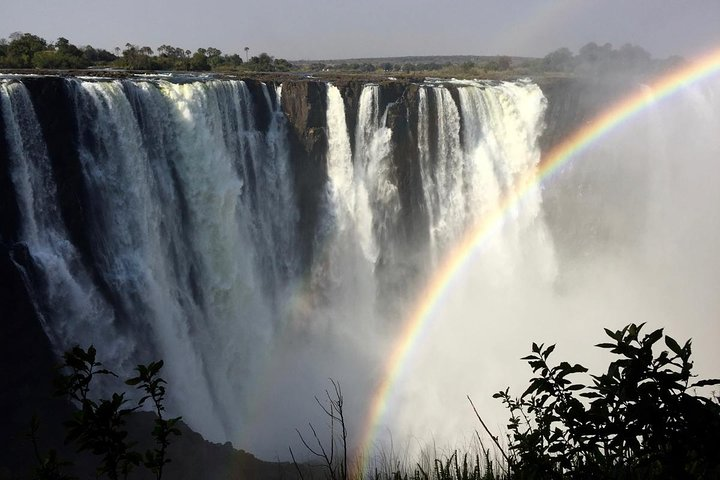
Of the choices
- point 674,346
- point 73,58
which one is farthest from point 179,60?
point 674,346

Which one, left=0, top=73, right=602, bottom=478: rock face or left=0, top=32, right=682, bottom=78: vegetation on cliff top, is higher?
left=0, top=32, right=682, bottom=78: vegetation on cliff top

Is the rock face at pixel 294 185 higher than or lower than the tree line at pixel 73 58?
lower

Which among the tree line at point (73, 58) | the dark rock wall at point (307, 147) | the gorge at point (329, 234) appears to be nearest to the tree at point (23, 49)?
the tree line at point (73, 58)

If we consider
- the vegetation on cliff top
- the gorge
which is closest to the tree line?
the vegetation on cliff top

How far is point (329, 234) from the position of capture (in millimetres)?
18141

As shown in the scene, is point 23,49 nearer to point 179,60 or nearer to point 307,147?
point 179,60

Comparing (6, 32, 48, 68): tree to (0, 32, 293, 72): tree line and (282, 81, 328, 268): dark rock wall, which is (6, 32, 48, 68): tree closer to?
(0, 32, 293, 72): tree line

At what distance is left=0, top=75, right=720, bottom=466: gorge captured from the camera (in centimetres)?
1145

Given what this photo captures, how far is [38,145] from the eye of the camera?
11062 mm

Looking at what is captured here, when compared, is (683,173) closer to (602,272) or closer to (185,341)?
(602,272)

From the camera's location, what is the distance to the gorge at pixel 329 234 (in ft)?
37.6

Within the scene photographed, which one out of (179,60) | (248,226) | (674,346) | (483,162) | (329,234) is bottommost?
(674,346)

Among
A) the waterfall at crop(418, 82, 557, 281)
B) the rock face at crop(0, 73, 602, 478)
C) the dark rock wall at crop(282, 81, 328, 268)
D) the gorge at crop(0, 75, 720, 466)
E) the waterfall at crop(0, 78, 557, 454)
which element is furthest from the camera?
the waterfall at crop(418, 82, 557, 281)

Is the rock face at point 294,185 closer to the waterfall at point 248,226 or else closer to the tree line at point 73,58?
the waterfall at point 248,226
